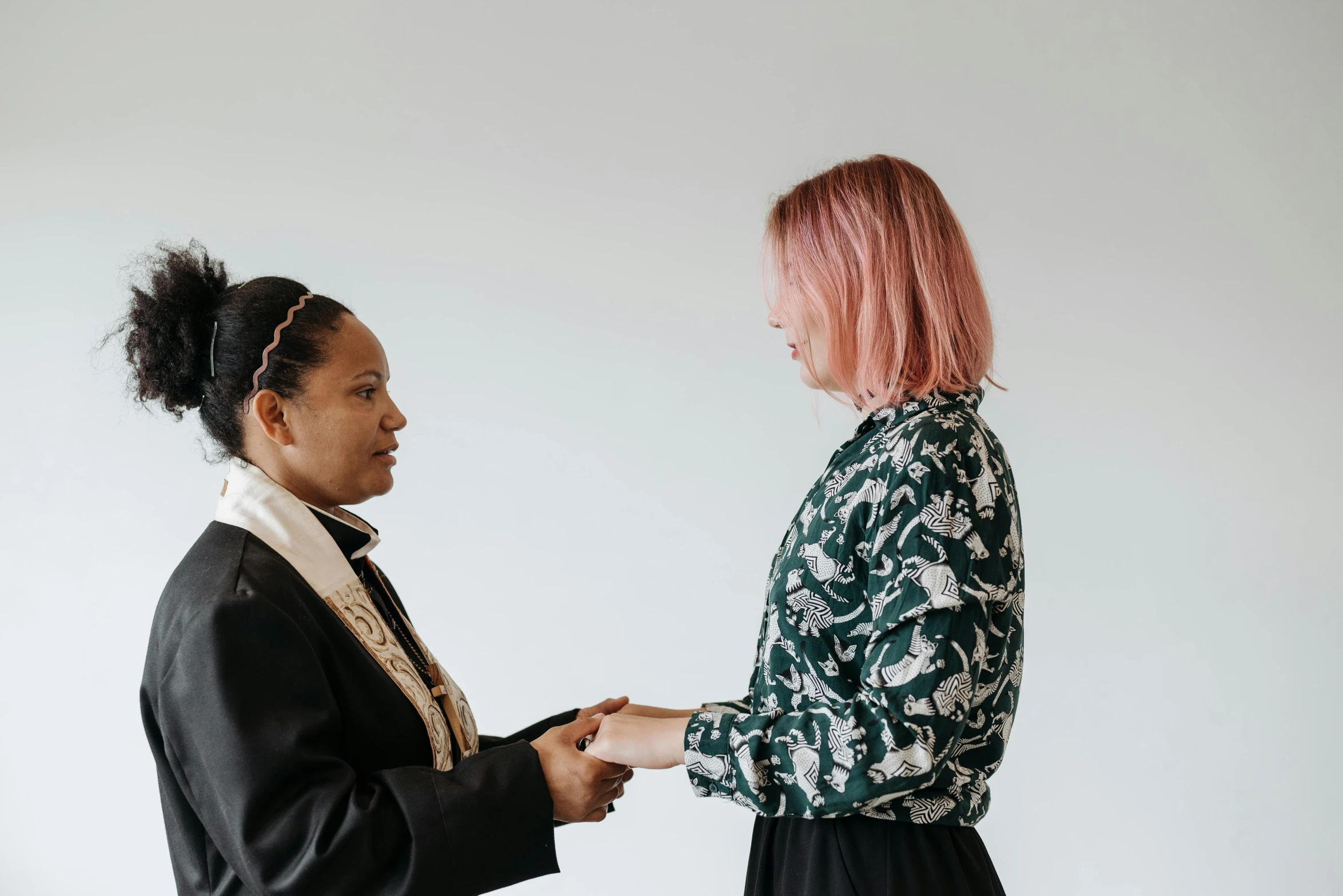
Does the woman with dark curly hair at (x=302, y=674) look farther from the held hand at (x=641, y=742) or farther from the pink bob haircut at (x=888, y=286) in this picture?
the pink bob haircut at (x=888, y=286)

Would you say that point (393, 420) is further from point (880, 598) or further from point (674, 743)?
point (880, 598)

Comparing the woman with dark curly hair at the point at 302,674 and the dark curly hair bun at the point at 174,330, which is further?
the dark curly hair bun at the point at 174,330

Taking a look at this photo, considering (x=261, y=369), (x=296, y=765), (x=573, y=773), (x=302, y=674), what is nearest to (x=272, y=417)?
(x=261, y=369)

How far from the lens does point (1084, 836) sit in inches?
118

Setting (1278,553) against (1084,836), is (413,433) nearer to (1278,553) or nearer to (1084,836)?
(1084,836)

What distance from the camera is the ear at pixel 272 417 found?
156cm

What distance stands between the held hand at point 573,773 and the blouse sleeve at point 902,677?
0.32m

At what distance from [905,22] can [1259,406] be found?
155 cm

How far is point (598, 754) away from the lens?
154cm

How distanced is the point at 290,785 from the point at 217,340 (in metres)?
0.70

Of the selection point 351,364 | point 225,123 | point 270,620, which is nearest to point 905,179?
point 351,364

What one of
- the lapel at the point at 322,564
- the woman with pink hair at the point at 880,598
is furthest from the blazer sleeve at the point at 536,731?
the woman with pink hair at the point at 880,598

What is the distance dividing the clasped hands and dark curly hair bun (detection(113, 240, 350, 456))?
0.69 metres

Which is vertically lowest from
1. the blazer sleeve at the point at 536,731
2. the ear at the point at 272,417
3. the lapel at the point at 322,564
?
the blazer sleeve at the point at 536,731
